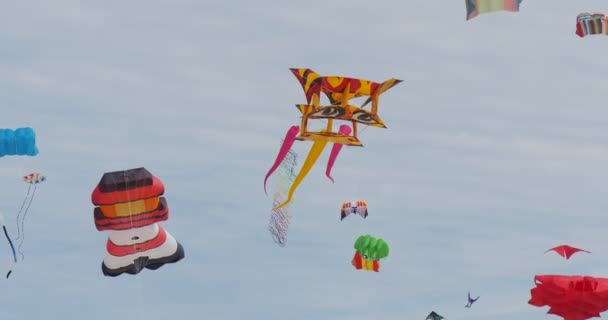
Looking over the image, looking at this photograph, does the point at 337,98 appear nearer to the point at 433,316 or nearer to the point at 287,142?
the point at 287,142

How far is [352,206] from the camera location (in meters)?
85.7

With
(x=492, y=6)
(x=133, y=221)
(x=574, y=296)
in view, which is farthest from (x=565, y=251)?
(x=133, y=221)

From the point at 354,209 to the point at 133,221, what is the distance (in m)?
24.8

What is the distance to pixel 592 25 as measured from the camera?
234ft

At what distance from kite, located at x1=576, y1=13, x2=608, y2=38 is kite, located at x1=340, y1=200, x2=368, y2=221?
18676mm

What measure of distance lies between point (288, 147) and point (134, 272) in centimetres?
859

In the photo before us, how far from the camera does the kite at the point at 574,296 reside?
62.1 m

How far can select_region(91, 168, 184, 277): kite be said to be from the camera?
61438 mm

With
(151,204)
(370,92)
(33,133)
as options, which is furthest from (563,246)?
(33,133)

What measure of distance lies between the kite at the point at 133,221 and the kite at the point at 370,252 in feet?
61.6

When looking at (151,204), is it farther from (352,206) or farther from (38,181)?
(352,206)

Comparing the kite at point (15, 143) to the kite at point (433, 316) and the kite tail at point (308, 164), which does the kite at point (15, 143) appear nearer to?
the kite tail at point (308, 164)

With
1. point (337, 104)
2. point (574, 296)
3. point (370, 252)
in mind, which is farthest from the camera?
point (370, 252)

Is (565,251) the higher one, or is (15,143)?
(15,143)
